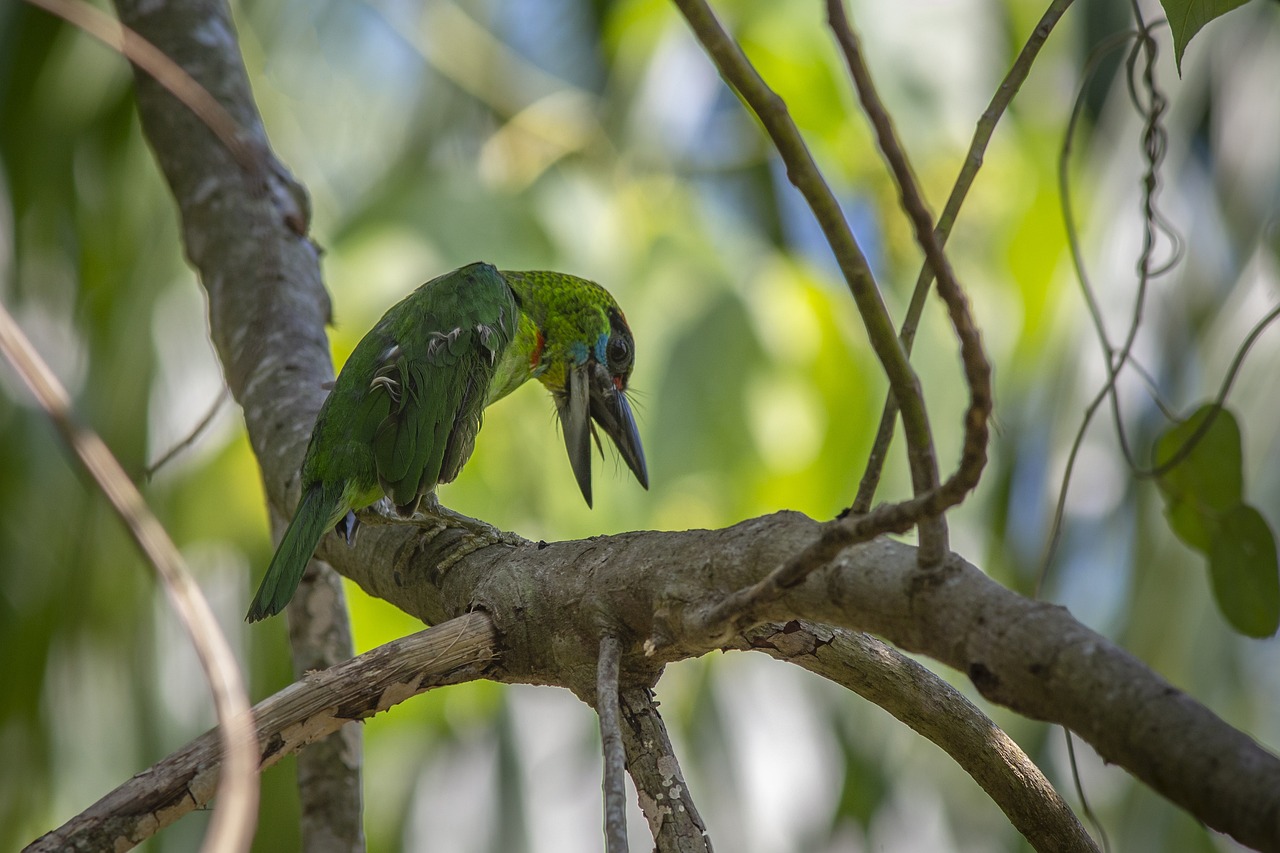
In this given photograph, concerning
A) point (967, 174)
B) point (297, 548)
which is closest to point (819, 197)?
point (967, 174)

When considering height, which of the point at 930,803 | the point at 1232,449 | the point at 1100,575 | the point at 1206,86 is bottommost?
the point at 1232,449

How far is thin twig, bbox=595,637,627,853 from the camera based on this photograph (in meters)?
1.18

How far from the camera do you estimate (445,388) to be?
2.69 m

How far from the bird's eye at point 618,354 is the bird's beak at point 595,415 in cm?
7

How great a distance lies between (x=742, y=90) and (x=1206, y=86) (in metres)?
5.18

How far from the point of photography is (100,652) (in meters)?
6.27

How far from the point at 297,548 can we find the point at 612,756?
1.16 m

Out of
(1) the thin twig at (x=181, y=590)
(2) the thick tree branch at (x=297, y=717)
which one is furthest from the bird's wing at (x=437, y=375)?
(1) the thin twig at (x=181, y=590)

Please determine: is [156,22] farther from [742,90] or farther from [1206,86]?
[1206,86]

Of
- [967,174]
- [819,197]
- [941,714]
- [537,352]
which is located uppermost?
[537,352]

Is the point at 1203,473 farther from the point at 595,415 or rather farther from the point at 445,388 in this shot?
the point at 595,415

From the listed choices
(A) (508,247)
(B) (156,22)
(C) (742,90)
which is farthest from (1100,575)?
(C) (742,90)

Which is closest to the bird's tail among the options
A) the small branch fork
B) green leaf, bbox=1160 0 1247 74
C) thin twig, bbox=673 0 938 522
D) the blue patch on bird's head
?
the blue patch on bird's head

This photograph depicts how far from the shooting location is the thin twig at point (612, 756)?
3.86 ft
